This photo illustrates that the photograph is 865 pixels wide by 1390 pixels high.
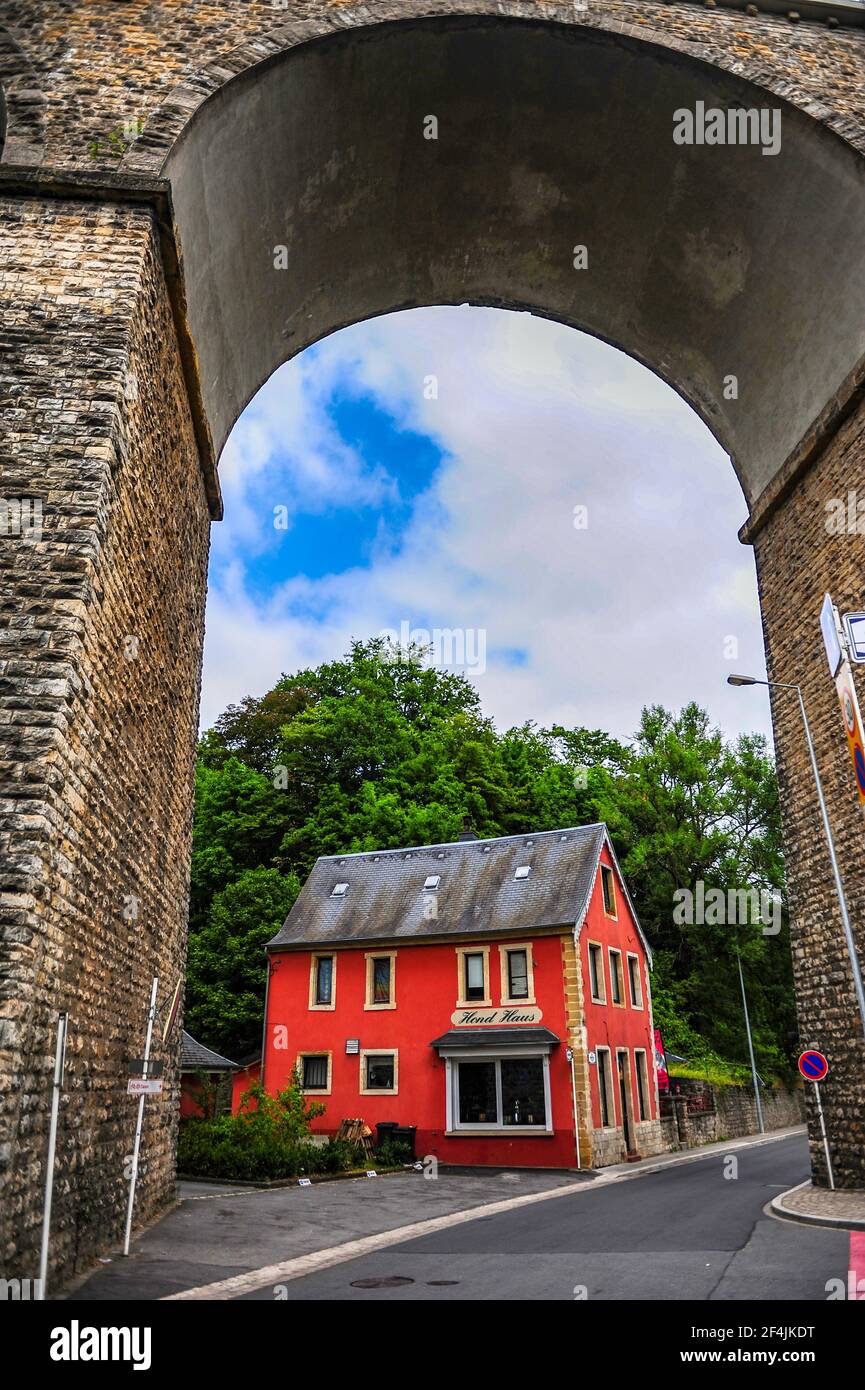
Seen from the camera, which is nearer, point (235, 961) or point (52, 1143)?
point (52, 1143)

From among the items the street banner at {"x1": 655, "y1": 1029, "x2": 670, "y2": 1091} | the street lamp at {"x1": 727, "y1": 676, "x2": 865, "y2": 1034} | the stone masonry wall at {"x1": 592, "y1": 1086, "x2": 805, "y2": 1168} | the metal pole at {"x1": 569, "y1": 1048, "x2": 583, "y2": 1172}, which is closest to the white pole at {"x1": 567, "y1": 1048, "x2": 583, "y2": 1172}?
the metal pole at {"x1": 569, "y1": 1048, "x2": 583, "y2": 1172}

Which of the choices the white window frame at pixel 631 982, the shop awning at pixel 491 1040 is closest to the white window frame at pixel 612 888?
the white window frame at pixel 631 982

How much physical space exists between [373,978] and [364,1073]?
2278 mm

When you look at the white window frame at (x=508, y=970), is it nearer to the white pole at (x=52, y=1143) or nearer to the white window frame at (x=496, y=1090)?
the white window frame at (x=496, y=1090)

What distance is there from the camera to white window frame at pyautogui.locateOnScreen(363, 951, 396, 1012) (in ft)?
79.9

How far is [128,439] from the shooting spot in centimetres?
742

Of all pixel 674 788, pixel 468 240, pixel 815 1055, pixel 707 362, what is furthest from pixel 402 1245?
pixel 674 788

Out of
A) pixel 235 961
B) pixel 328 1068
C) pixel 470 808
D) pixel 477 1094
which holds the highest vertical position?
pixel 470 808

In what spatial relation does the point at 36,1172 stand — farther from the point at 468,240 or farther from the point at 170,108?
the point at 468,240

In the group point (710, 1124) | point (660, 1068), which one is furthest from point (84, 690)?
point (710, 1124)

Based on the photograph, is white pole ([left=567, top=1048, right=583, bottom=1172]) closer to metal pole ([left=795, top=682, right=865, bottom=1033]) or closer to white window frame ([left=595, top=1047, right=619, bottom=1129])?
white window frame ([left=595, top=1047, right=619, bottom=1129])

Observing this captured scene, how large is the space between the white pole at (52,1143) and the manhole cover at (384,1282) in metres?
2.66

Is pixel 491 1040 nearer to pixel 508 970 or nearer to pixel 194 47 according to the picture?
pixel 508 970

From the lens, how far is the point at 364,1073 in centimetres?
2391
